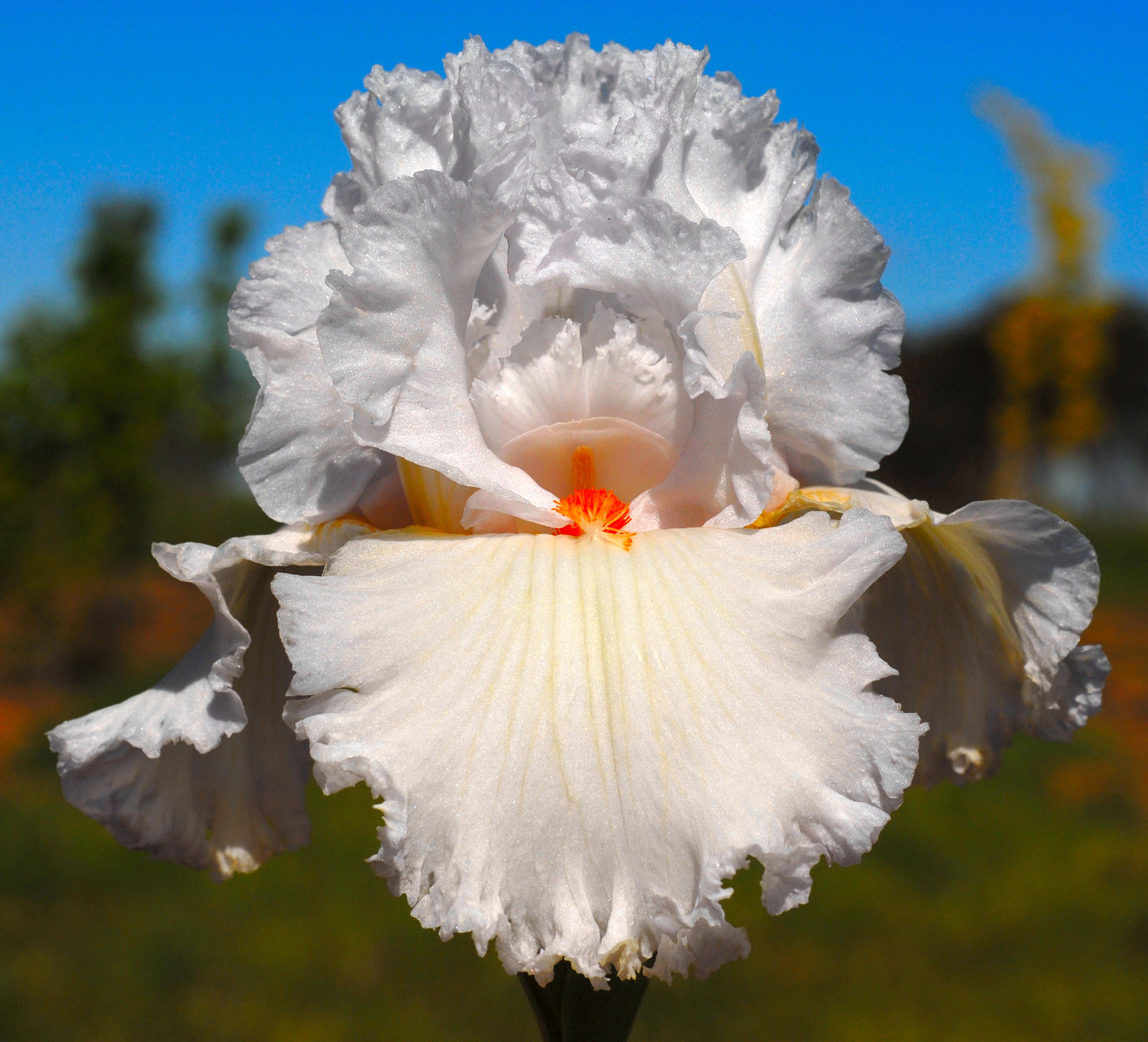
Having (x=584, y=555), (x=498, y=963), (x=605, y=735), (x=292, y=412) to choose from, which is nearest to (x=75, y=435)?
(x=498, y=963)

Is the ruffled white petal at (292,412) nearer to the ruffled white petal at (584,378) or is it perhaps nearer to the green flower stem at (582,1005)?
the ruffled white petal at (584,378)

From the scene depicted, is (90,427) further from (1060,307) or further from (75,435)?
(1060,307)

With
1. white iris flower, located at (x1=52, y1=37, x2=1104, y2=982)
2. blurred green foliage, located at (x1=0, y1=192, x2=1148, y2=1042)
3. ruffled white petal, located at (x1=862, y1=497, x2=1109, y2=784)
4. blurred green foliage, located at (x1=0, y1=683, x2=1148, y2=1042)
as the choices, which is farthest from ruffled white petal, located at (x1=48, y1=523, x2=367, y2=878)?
blurred green foliage, located at (x1=0, y1=683, x2=1148, y2=1042)

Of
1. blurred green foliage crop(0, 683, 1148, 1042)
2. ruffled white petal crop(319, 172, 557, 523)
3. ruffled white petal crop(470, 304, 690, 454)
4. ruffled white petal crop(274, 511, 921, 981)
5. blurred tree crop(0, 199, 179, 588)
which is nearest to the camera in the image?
ruffled white petal crop(274, 511, 921, 981)

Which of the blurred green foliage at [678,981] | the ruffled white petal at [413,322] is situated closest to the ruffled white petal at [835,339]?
the ruffled white petal at [413,322]

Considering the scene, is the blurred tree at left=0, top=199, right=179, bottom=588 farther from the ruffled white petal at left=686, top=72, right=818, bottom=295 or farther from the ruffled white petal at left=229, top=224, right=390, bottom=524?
the ruffled white petal at left=686, top=72, right=818, bottom=295

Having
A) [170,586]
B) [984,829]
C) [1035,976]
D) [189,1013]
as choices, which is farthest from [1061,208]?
[170,586]

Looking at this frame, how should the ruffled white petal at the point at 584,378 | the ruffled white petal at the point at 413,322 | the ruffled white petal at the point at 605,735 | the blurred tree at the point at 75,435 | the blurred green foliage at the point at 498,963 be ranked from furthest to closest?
the blurred tree at the point at 75,435 < the blurred green foliage at the point at 498,963 < the ruffled white petal at the point at 584,378 < the ruffled white petal at the point at 413,322 < the ruffled white petal at the point at 605,735
